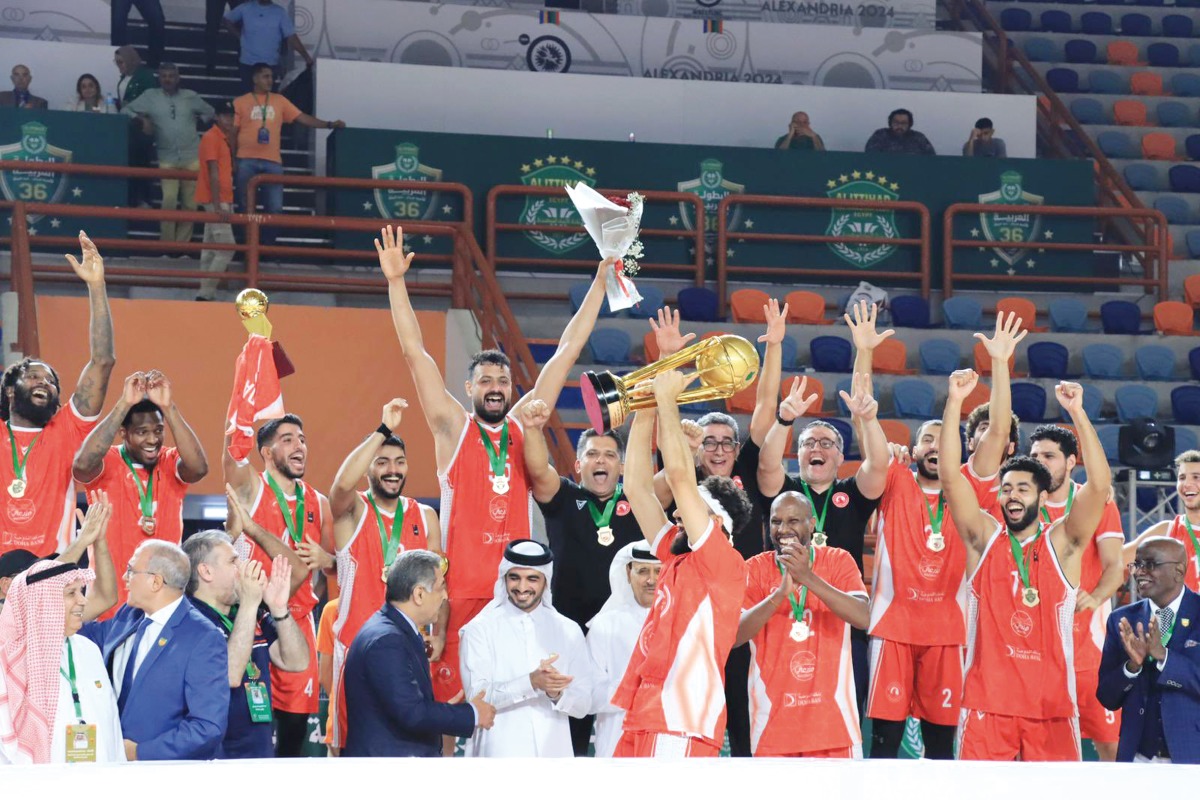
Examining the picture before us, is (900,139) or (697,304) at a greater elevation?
(900,139)

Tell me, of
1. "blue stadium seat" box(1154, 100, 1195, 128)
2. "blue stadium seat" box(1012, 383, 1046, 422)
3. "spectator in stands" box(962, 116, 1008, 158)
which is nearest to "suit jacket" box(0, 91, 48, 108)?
"spectator in stands" box(962, 116, 1008, 158)

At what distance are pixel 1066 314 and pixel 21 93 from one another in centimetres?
884

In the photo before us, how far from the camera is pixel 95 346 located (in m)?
7.68

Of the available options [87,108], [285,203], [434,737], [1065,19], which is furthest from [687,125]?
[434,737]

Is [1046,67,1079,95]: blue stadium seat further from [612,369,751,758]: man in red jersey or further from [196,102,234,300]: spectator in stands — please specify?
[612,369,751,758]: man in red jersey

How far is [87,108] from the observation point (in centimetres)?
1379

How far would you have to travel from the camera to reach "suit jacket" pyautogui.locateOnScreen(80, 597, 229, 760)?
5953 mm

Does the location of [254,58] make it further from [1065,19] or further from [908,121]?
[1065,19]

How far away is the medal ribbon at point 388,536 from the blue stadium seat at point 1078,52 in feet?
45.1

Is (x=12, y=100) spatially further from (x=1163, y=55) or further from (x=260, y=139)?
(x=1163, y=55)

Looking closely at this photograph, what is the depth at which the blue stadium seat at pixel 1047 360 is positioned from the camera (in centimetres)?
1362

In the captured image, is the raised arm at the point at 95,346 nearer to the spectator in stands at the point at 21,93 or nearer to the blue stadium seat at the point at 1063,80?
the spectator in stands at the point at 21,93

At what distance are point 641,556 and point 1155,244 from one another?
10.2 meters

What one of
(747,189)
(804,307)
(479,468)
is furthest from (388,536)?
(747,189)
